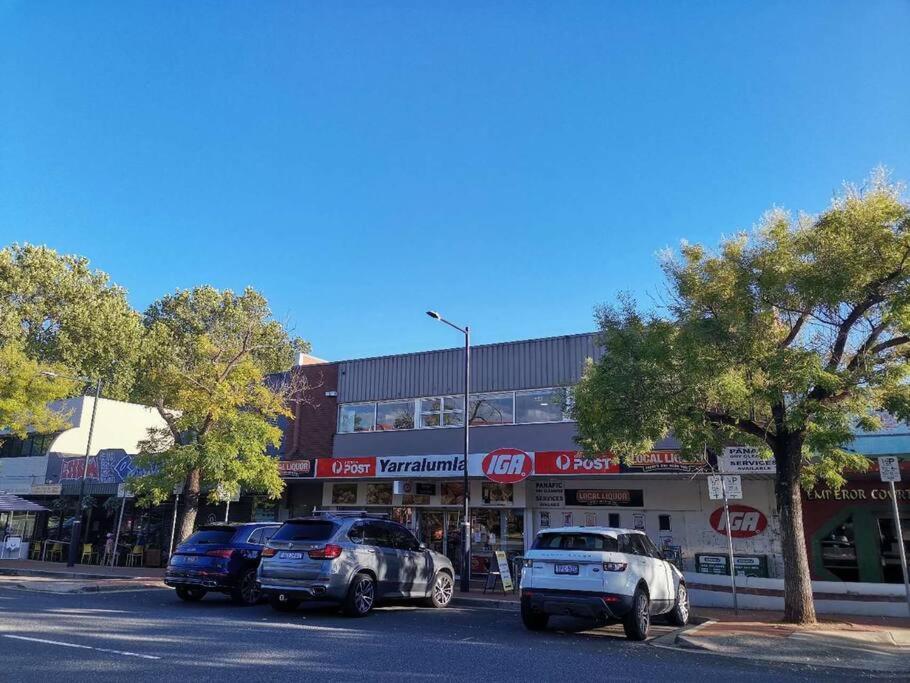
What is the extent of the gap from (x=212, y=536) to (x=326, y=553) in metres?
4.10

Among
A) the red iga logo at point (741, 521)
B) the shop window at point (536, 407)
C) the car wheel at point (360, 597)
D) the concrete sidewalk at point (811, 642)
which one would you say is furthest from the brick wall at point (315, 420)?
the concrete sidewalk at point (811, 642)

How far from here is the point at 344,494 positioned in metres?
25.6

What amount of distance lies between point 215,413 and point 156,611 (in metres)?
8.97

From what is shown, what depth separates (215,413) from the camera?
20922mm

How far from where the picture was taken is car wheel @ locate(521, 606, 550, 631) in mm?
11141

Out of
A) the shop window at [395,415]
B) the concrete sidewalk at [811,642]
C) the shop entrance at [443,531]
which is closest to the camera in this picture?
the concrete sidewalk at [811,642]

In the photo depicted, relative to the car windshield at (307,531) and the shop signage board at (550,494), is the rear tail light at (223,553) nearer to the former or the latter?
the car windshield at (307,531)

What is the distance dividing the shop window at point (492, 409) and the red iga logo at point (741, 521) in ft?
23.2

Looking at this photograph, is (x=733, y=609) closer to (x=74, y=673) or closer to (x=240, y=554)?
(x=240, y=554)

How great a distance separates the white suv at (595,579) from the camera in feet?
33.8

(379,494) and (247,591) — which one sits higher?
(379,494)

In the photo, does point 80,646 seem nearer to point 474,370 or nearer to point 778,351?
point 778,351

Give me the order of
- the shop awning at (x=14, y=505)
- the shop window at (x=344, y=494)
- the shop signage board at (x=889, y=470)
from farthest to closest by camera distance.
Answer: the shop awning at (x=14, y=505), the shop window at (x=344, y=494), the shop signage board at (x=889, y=470)

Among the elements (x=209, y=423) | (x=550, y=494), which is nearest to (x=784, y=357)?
(x=550, y=494)
